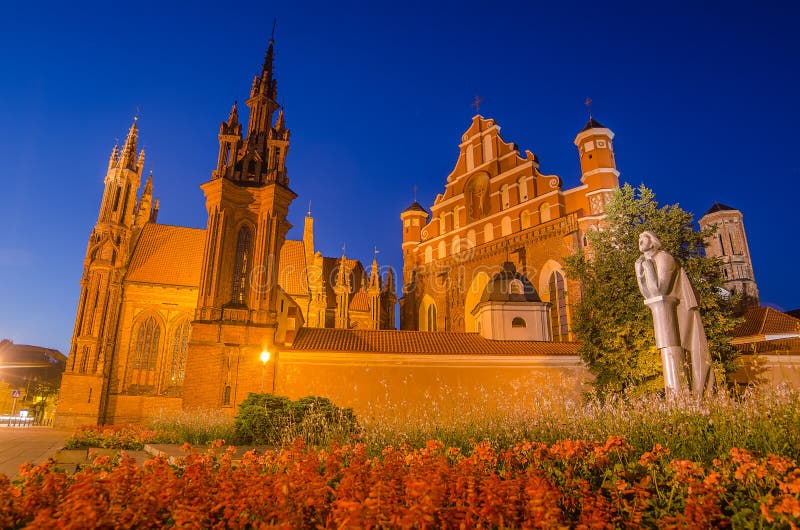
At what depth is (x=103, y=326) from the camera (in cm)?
2784

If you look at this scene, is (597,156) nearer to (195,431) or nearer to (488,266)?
(488,266)

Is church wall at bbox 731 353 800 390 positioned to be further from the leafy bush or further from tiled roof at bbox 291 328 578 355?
the leafy bush

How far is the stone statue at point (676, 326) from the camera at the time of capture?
8.75 meters

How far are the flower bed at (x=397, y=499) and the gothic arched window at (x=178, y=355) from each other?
88.1ft

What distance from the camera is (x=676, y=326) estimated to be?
358 inches

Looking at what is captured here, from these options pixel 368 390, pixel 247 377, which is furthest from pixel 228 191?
pixel 368 390

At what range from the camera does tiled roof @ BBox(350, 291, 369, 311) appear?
4109cm

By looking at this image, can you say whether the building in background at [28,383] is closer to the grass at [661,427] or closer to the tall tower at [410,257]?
the tall tower at [410,257]

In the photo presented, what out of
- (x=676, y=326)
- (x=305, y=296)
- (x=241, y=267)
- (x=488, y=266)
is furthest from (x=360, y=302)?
(x=676, y=326)

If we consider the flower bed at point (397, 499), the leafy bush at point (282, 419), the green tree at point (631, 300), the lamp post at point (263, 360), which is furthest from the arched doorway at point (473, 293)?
the flower bed at point (397, 499)

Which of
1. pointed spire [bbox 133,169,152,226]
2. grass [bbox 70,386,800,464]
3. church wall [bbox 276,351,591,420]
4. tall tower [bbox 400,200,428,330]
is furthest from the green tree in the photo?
pointed spire [bbox 133,169,152,226]

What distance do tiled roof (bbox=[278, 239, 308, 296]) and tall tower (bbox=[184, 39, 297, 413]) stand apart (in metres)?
10.3

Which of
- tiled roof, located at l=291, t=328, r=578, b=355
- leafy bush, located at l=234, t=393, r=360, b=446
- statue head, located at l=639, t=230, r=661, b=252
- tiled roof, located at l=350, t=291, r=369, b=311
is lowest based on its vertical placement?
leafy bush, located at l=234, t=393, r=360, b=446

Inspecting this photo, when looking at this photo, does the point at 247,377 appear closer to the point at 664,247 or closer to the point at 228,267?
the point at 228,267
